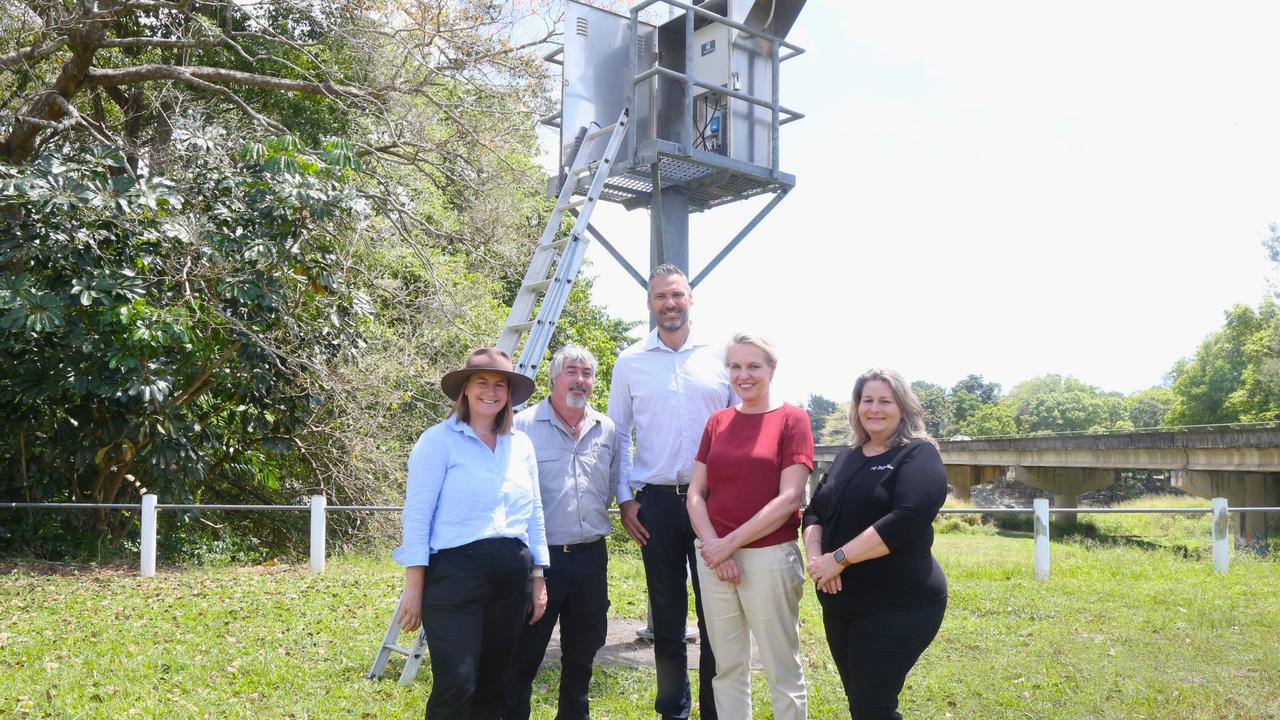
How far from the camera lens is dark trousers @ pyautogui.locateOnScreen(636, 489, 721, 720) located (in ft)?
15.4

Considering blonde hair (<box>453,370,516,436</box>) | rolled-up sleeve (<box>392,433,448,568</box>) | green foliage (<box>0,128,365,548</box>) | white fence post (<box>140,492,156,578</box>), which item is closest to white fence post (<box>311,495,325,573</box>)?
white fence post (<box>140,492,156,578</box>)

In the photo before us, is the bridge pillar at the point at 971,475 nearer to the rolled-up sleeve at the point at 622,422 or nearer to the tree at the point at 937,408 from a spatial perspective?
the rolled-up sleeve at the point at 622,422

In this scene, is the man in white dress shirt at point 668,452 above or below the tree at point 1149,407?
below

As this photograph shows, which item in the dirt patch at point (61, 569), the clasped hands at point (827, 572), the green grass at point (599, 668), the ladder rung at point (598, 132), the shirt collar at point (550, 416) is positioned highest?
the ladder rung at point (598, 132)

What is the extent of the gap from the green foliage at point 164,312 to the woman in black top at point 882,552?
360 inches

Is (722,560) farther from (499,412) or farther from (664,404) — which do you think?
(499,412)

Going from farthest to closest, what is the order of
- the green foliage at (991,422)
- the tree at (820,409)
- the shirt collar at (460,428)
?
the tree at (820,409)
the green foliage at (991,422)
the shirt collar at (460,428)

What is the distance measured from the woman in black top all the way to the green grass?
1.94 m

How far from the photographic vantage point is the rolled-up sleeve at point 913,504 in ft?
12.5

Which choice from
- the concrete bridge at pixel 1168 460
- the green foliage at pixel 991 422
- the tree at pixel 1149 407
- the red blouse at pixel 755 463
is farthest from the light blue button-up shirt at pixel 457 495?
the tree at pixel 1149 407

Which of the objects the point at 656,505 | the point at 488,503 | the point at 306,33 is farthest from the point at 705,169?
the point at 306,33

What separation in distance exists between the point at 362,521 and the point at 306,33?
742cm

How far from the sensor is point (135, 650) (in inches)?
281

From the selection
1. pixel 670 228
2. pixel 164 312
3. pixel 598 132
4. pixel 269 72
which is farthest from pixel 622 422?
pixel 269 72
